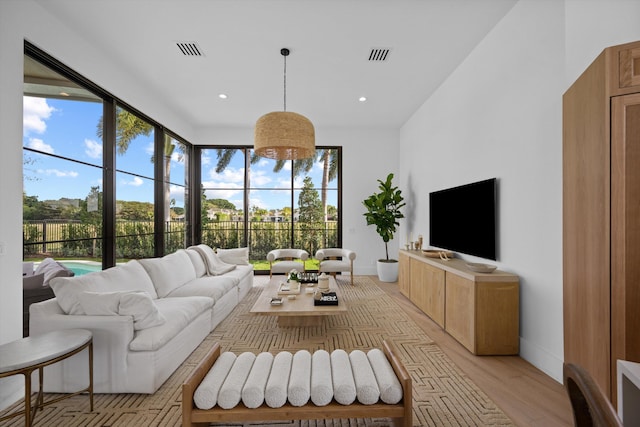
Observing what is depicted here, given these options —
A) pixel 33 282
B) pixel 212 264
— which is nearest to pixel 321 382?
pixel 33 282

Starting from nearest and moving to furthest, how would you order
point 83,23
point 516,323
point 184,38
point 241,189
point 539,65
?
point 539,65 → point 516,323 → point 83,23 → point 184,38 → point 241,189

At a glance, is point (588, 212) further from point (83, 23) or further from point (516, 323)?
point (83, 23)

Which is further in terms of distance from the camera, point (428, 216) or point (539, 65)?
point (428, 216)

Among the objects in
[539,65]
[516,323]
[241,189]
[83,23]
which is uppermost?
[83,23]

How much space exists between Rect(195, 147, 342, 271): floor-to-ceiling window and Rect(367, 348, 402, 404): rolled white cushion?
4863 mm

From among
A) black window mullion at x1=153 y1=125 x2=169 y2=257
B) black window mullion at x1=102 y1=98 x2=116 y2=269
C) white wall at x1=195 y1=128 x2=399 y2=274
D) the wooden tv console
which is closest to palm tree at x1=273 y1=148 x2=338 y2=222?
white wall at x1=195 y1=128 x2=399 y2=274

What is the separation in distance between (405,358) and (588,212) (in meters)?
→ 1.88

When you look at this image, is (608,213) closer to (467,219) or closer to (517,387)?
(517,387)

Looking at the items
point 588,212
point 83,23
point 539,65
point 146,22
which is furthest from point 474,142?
Result: point 83,23

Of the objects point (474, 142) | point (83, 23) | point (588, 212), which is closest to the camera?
point (588, 212)

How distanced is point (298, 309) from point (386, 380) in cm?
164

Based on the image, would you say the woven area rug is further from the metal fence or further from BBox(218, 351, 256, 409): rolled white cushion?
the metal fence

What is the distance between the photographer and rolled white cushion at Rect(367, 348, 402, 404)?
1.60m

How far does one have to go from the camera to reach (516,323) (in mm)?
2754
